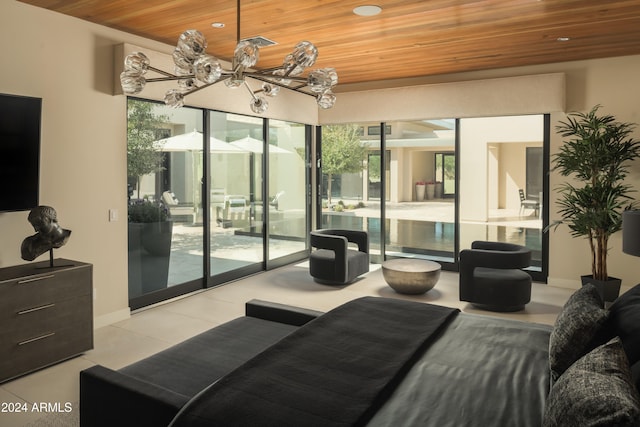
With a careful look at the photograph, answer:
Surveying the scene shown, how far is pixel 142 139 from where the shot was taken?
5109 millimetres

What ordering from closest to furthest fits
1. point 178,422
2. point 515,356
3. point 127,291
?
point 178,422, point 515,356, point 127,291

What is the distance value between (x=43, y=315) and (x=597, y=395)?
11.9 ft

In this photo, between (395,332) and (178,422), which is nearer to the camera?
(178,422)

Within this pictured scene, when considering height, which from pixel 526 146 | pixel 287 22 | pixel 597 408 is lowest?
pixel 597 408

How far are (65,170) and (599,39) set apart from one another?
5.47 m

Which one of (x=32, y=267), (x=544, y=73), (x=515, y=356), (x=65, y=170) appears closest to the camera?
(x=515, y=356)

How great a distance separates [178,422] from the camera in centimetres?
189

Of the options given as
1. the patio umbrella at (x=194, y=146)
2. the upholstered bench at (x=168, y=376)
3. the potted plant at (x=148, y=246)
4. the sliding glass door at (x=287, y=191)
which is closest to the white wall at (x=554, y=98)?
the sliding glass door at (x=287, y=191)

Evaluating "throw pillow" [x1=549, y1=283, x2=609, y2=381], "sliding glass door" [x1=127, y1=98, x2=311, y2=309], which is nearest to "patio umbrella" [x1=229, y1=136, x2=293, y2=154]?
"sliding glass door" [x1=127, y1=98, x2=311, y2=309]

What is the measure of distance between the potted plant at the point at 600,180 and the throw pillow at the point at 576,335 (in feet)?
11.9

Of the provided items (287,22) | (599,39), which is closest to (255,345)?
(287,22)

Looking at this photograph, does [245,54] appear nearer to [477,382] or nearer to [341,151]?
[477,382]

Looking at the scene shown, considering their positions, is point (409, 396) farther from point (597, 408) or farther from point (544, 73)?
point (544, 73)

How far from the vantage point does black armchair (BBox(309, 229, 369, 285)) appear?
6203 mm
